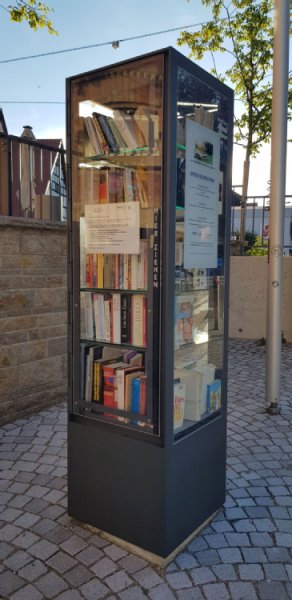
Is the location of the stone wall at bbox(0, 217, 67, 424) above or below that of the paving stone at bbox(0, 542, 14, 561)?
above

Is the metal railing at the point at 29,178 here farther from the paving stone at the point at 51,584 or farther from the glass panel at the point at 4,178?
the paving stone at the point at 51,584

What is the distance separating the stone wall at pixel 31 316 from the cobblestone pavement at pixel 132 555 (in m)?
0.65

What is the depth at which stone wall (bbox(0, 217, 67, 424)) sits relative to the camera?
14.2ft

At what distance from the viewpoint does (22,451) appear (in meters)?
3.81

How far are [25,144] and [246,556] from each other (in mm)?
4263

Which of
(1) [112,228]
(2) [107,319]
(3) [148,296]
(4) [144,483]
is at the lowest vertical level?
(4) [144,483]

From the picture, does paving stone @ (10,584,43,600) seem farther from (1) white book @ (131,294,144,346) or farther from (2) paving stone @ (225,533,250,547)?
(1) white book @ (131,294,144,346)

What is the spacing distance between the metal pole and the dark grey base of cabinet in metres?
2.10

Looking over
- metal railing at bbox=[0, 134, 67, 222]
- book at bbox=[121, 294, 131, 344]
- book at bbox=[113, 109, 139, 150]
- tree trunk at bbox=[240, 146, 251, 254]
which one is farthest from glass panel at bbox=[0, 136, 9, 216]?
tree trunk at bbox=[240, 146, 251, 254]

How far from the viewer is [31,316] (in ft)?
15.1

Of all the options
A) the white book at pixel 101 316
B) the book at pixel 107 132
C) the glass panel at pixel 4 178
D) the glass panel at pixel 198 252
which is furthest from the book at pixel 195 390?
the glass panel at pixel 4 178

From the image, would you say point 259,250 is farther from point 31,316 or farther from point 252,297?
point 31,316

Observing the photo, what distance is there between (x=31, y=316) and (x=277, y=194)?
108 inches

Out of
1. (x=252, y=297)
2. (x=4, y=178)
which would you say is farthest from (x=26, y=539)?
(x=252, y=297)
